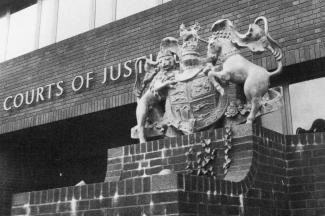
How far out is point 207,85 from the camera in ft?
26.1

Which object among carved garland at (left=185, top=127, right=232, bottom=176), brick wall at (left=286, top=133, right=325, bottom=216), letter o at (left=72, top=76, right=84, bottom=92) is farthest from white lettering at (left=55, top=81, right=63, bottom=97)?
brick wall at (left=286, top=133, right=325, bottom=216)

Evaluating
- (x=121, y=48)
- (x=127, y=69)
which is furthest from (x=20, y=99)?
(x=127, y=69)

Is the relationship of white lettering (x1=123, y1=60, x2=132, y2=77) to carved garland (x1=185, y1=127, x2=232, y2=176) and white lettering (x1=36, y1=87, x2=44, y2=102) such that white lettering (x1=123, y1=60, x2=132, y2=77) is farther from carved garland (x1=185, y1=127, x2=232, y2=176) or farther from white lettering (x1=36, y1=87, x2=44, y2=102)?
carved garland (x1=185, y1=127, x2=232, y2=176)

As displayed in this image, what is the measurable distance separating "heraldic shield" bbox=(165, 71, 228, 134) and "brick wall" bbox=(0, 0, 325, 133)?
1750 mm

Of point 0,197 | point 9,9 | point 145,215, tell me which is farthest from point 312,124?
point 9,9

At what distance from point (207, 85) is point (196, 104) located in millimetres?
311

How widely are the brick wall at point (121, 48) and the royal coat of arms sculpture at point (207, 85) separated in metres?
1.45

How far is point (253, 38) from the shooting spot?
790 cm

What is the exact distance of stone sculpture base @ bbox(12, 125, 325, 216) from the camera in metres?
5.96

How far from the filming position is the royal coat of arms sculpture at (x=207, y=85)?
302 inches

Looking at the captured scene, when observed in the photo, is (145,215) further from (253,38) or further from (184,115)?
(253,38)

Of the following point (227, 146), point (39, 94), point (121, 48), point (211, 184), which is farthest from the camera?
point (39, 94)

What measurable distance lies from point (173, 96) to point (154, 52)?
9.28 ft

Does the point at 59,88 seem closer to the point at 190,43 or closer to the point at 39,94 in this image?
the point at 39,94
